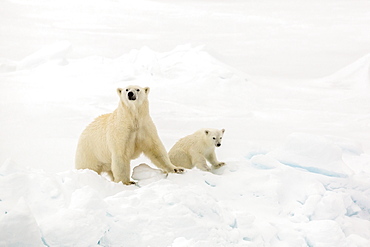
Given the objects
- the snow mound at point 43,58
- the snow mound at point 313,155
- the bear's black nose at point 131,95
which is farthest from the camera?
the snow mound at point 43,58

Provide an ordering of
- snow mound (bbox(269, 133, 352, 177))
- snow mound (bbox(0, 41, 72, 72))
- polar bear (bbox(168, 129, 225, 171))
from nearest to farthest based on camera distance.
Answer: polar bear (bbox(168, 129, 225, 171)), snow mound (bbox(269, 133, 352, 177)), snow mound (bbox(0, 41, 72, 72))

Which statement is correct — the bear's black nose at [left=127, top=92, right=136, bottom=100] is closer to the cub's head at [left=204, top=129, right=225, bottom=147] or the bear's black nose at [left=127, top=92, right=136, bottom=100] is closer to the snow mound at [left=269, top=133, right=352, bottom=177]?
the cub's head at [left=204, top=129, right=225, bottom=147]

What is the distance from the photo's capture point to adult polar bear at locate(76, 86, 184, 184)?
3709 millimetres

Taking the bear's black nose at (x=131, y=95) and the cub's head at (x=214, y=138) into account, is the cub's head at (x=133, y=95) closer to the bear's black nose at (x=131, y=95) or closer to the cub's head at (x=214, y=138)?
the bear's black nose at (x=131, y=95)

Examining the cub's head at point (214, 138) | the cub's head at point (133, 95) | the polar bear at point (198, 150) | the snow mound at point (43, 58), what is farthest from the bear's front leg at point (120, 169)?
the snow mound at point (43, 58)

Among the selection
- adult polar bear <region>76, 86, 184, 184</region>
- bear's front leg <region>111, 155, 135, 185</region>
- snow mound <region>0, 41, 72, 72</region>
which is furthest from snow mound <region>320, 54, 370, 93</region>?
bear's front leg <region>111, 155, 135, 185</region>

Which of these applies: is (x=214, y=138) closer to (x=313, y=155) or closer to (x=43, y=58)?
(x=313, y=155)

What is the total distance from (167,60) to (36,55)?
3.59 m

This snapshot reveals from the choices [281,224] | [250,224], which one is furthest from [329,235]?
[250,224]

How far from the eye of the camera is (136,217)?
111 inches

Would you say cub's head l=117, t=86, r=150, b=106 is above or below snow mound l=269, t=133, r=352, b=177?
above

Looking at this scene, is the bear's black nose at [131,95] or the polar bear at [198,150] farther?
the polar bear at [198,150]

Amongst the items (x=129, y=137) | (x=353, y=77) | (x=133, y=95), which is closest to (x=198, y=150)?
(x=129, y=137)

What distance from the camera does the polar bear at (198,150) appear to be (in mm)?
4477
